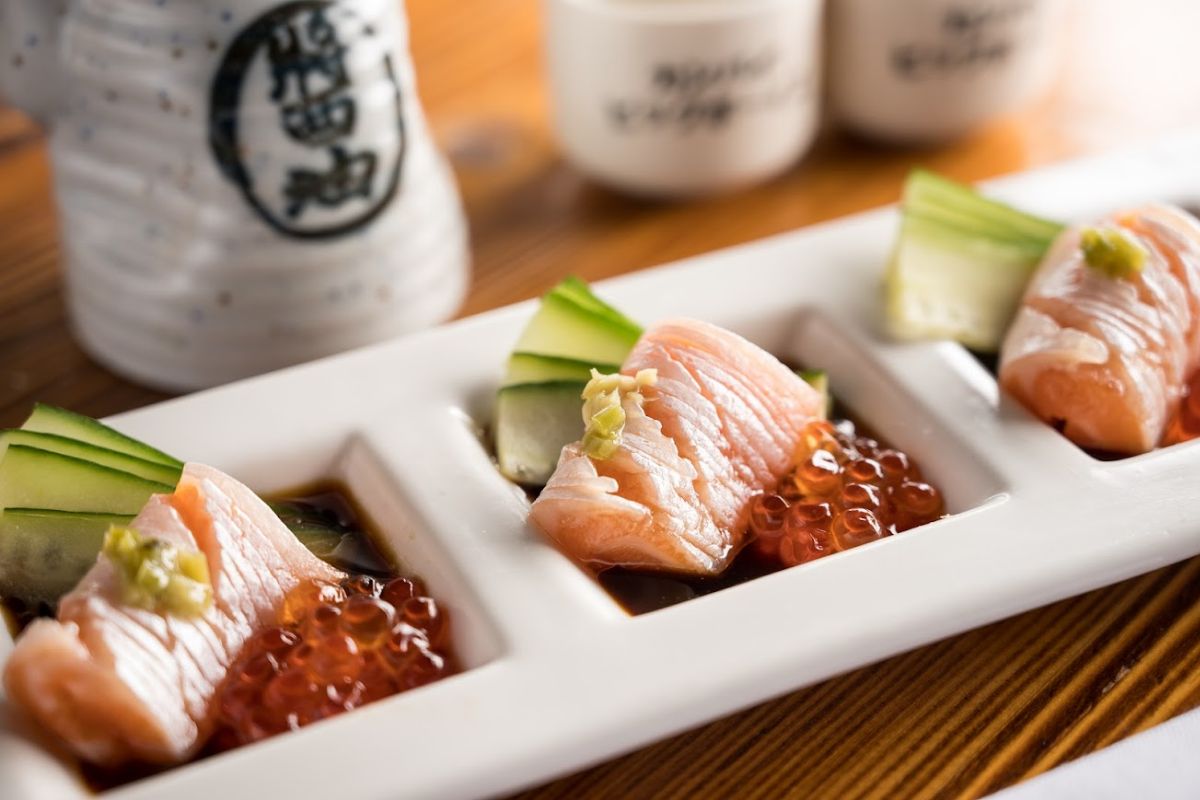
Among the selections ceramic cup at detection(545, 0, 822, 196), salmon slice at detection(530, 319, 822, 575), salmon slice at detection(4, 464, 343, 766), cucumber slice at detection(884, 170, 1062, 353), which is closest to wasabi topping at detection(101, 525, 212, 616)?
salmon slice at detection(4, 464, 343, 766)

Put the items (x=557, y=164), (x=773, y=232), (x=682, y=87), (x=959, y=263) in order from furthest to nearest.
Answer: (x=557, y=164) → (x=773, y=232) → (x=682, y=87) → (x=959, y=263)

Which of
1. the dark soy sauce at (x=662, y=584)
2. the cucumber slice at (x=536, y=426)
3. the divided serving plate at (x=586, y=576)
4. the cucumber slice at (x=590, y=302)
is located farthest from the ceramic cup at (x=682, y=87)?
the dark soy sauce at (x=662, y=584)

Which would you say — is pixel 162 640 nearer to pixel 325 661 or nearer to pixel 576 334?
pixel 325 661

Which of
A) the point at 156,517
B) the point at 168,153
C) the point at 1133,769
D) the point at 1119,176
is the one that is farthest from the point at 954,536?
the point at 168,153

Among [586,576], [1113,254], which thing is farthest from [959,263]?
[586,576]

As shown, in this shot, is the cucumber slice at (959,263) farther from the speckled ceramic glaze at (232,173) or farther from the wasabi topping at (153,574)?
the wasabi topping at (153,574)

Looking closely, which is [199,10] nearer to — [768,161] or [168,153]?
[168,153]

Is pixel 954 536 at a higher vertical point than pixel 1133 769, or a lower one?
higher
